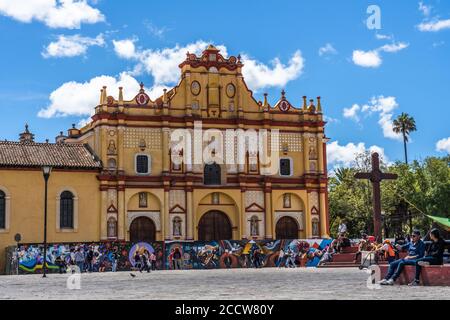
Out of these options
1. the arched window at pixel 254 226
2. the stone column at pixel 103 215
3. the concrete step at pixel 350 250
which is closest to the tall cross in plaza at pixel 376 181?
the concrete step at pixel 350 250

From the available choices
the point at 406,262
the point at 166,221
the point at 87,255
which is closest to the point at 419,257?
the point at 406,262

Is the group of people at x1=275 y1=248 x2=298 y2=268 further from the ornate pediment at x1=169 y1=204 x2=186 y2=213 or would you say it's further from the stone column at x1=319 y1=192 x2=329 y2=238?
the ornate pediment at x1=169 y1=204 x2=186 y2=213

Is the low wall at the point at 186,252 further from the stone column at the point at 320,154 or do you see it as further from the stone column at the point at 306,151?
the stone column at the point at 320,154

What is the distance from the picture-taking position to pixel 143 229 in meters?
51.7

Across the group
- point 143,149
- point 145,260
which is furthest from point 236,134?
point 145,260

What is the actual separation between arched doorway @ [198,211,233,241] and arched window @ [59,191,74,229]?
936 cm

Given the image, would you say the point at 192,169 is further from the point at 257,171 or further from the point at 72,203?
the point at 72,203

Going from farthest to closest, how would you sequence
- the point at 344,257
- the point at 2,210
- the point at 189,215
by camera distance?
the point at 189,215, the point at 2,210, the point at 344,257

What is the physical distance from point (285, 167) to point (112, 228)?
13926mm

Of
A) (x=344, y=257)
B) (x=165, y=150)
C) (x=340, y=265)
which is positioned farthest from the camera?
(x=165, y=150)

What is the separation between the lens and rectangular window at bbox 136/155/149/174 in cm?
5225

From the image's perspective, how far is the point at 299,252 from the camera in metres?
48.3

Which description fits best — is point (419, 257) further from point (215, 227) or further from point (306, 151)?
point (306, 151)

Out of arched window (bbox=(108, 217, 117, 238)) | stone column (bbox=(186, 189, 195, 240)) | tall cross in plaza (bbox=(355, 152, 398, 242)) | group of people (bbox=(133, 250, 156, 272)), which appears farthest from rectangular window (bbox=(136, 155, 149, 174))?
tall cross in plaza (bbox=(355, 152, 398, 242))
